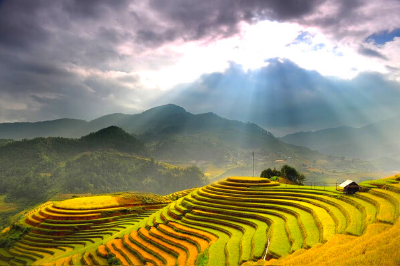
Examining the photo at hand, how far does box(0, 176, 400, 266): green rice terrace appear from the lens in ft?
55.0

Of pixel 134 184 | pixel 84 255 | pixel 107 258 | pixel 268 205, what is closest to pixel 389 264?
pixel 268 205

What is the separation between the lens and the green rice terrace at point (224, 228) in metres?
16.8

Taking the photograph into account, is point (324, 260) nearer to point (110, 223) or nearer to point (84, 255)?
point (84, 255)

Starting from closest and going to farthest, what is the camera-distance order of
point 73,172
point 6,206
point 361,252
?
1. point 361,252
2. point 6,206
3. point 73,172

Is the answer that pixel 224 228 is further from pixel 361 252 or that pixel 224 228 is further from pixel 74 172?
pixel 74 172

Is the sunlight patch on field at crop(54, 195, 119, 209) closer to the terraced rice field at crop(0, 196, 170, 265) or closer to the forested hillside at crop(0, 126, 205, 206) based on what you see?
the terraced rice field at crop(0, 196, 170, 265)

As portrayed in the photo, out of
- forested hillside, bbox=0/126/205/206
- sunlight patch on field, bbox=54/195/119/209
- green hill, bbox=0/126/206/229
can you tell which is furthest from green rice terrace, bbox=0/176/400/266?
forested hillside, bbox=0/126/205/206

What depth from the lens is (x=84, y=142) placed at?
187500 mm

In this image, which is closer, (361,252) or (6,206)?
(361,252)

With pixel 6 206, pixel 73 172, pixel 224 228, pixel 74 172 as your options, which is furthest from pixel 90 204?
pixel 73 172

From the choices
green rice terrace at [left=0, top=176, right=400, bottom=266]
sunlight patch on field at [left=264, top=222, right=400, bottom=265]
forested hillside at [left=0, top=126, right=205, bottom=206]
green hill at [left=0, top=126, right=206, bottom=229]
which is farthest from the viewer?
forested hillside at [left=0, top=126, right=205, bottom=206]

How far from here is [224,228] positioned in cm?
2591

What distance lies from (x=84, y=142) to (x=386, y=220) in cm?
20037

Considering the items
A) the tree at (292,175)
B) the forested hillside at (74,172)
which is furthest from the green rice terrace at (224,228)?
the forested hillside at (74,172)
